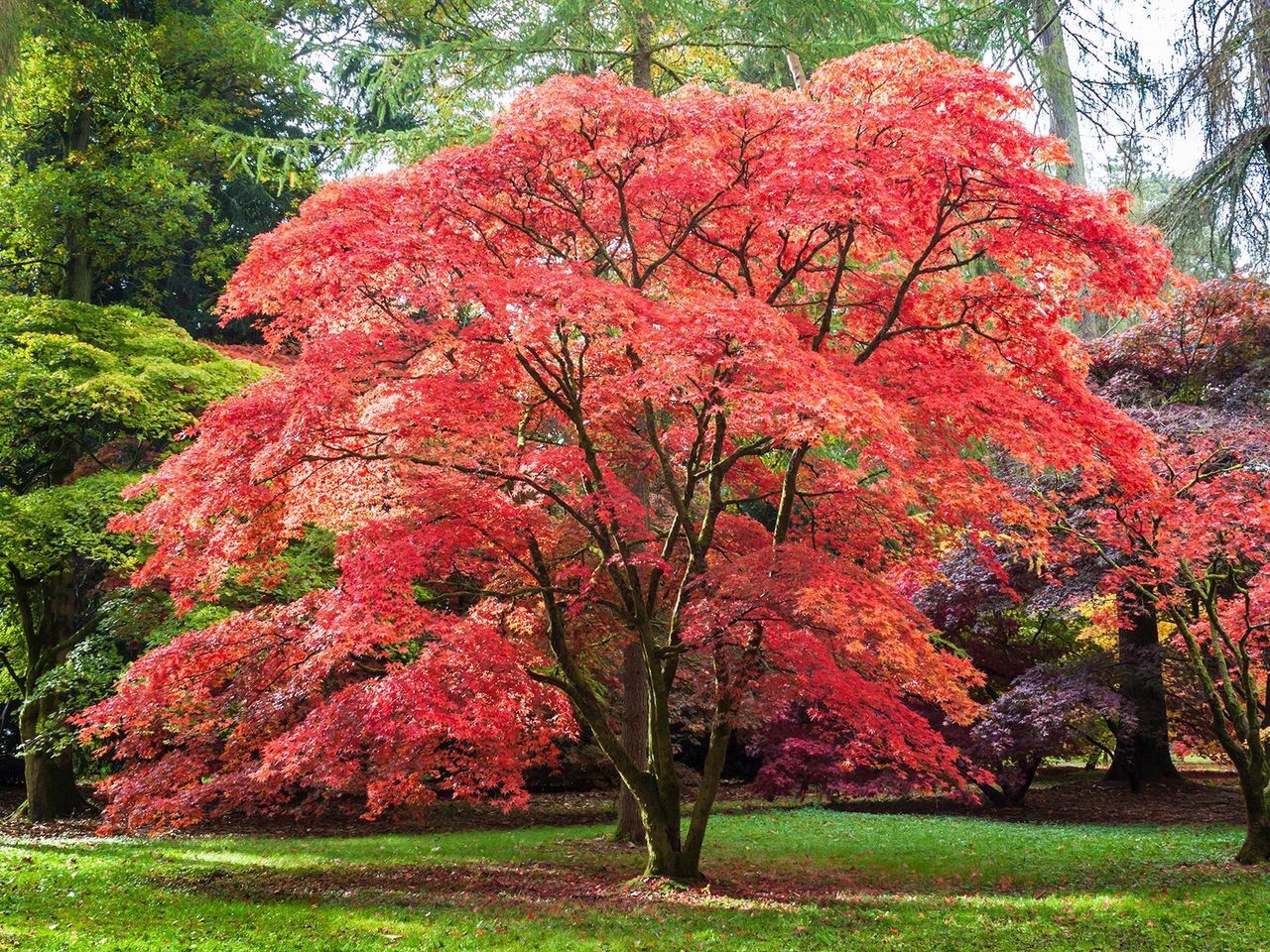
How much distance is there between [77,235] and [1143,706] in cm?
1709

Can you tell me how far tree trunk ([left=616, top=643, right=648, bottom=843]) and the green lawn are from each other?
37 cm

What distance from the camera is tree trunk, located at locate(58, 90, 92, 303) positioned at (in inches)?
567

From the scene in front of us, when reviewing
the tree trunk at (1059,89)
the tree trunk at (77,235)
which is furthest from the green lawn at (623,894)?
the tree trunk at (1059,89)

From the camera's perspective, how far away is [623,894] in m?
7.88

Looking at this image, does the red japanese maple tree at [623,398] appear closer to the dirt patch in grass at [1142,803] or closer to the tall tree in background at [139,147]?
the dirt patch in grass at [1142,803]

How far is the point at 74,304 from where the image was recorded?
12.9 meters

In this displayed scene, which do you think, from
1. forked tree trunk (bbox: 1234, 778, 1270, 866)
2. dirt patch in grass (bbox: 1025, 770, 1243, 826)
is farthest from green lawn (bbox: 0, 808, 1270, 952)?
dirt patch in grass (bbox: 1025, 770, 1243, 826)

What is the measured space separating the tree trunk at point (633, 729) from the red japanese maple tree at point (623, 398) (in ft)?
9.46

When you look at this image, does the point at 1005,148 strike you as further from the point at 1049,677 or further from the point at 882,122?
the point at 1049,677

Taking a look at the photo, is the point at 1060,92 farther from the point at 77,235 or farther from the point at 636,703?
the point at 77,235

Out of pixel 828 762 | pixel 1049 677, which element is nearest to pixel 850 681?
pixel 1049 677

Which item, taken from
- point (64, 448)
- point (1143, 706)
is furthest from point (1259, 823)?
point (64, 448)

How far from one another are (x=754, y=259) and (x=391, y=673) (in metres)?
4.77

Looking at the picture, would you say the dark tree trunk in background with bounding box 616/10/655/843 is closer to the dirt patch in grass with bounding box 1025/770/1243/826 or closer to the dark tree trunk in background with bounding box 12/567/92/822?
the dirt patch in grass with bounding box 1025/770/1243/826
